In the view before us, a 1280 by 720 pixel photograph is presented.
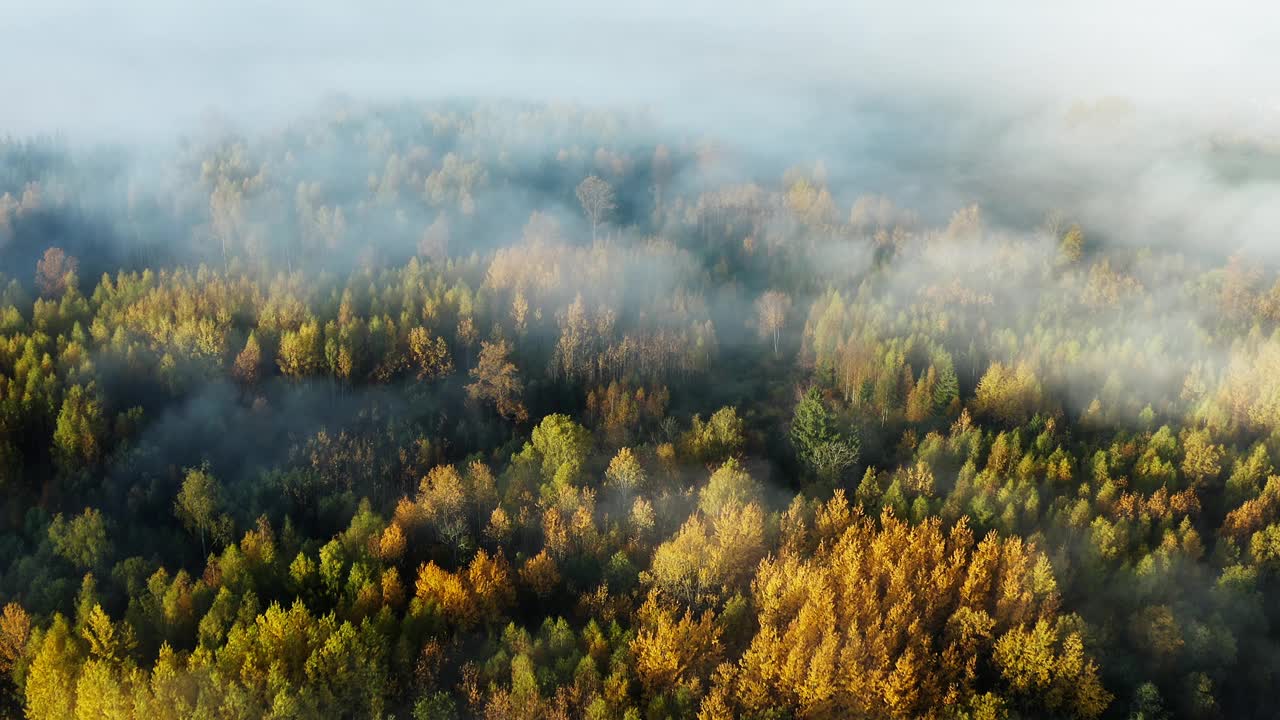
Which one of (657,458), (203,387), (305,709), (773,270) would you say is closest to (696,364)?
(657,458)

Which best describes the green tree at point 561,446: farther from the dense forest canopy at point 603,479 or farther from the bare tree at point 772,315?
the bare tree at point 772,315

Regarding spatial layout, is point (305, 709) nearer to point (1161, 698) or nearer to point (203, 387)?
point (1161, 698)

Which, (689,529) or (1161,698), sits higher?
(689,529)

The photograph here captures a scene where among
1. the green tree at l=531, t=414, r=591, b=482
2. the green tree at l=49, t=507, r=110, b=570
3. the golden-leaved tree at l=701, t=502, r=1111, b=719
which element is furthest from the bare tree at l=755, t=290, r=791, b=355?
the green tree at l=49, t=507, r=110, b=570

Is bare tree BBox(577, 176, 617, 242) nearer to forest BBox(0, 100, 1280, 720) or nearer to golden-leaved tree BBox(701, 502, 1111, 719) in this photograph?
forest BBox(0, 100, 1280, 720)

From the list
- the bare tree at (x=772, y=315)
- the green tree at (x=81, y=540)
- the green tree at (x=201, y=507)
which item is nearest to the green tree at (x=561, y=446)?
the green tree at (x=201, y=507)

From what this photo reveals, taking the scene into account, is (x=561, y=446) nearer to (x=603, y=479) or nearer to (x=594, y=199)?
(x=603, y=479)
